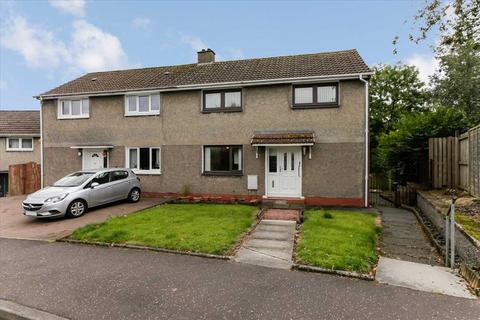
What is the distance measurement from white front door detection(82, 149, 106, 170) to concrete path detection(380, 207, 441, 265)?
13.6 meters

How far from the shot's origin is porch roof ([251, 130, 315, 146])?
11891 millimetres

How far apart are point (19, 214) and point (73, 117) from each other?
6.22 meters

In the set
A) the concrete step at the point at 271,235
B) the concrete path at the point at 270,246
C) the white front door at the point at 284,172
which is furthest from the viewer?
the white front door at the point at 284,172

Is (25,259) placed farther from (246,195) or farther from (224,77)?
(224,77)

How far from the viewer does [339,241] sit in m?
7.03

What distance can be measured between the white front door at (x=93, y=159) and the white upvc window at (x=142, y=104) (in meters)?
2.71

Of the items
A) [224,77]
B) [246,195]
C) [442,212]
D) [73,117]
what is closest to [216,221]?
[246,195]

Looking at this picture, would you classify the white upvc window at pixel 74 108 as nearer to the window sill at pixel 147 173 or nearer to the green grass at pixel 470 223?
the window sill at pixel 147 173

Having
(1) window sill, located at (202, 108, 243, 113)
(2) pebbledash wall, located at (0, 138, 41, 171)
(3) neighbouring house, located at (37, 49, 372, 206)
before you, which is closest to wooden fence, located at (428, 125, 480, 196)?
(3) neighbouring house, located at (37, 49, 372, 206)

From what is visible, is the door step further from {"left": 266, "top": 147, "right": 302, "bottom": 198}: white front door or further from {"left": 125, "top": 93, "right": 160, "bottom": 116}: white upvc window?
{"left": 125, "top": 93, "right": 160, "bottom": 116}: white upvc window

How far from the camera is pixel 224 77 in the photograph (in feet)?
46.2

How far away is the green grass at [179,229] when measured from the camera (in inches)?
281

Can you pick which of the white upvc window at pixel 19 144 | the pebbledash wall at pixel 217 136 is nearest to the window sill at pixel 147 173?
the pebbledash wall at pixel 217 136

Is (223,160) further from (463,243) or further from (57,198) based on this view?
(463,243)
